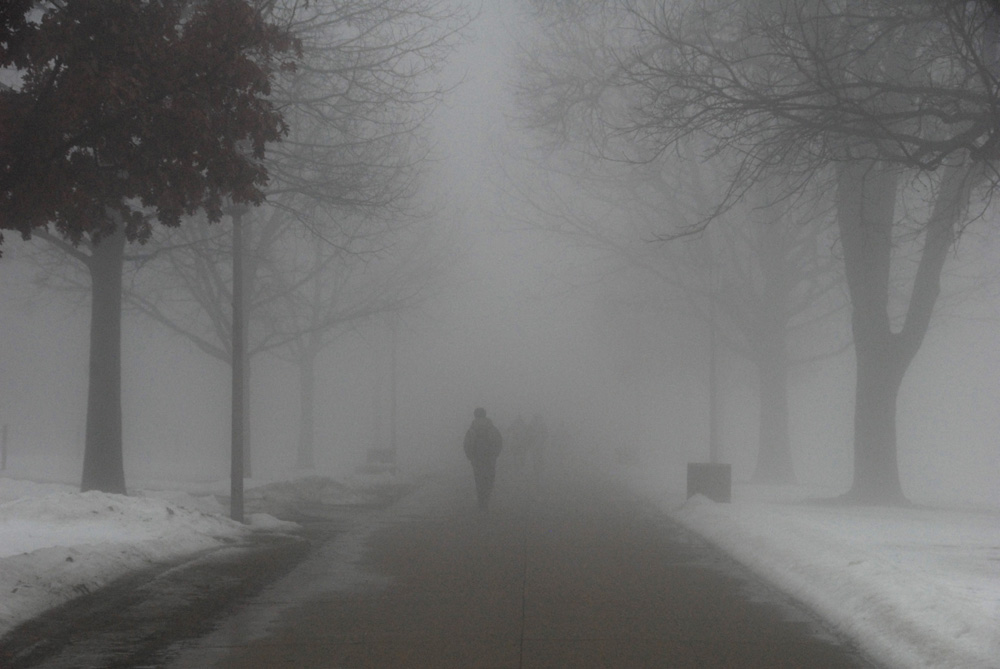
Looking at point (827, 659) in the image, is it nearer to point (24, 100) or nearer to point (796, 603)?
point (796, 603)

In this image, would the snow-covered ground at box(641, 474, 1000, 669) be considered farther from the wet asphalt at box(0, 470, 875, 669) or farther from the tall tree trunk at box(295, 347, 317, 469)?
the tall tree trunk at box(295, 347, 317, 469)

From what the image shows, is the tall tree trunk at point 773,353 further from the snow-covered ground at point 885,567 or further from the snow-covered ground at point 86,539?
the snow-covered ground at point 86,539

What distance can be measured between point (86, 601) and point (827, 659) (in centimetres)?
573

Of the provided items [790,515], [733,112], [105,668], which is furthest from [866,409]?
[105,668]

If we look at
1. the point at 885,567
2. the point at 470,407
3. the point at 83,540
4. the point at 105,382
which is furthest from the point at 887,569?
the point at 470,407

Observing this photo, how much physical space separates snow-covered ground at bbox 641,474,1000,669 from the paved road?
1.13ft

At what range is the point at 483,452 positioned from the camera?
24219 mm

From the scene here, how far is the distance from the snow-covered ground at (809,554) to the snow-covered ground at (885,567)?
0.06 feet

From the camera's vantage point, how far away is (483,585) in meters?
13.1

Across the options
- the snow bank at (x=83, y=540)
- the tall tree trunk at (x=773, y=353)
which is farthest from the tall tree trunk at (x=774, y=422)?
the snow bank at (x=83, y=540)

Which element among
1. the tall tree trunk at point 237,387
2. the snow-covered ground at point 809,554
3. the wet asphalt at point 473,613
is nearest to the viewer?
the wet asphalt at point 473,613

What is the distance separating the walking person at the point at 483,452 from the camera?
24.0 metres

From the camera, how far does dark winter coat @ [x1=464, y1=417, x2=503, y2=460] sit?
24234 mm

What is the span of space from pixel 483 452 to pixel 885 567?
12.5 meters
